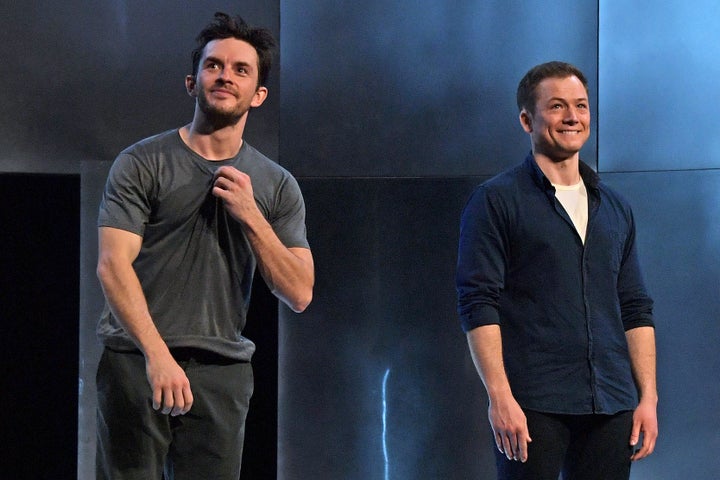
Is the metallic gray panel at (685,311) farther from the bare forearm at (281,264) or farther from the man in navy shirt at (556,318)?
the bare forearm at (281,264)

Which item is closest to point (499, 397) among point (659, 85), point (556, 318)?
point (556, 318)

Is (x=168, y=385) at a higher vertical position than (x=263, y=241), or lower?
lower

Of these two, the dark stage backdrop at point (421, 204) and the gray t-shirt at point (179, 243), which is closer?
the gray t-shirt at point (179, 243)

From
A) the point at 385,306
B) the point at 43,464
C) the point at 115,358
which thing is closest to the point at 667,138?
the point at 385,306

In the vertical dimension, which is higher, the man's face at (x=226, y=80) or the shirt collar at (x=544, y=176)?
the man's face at (x=226, y=80)

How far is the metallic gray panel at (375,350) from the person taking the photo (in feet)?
9.16

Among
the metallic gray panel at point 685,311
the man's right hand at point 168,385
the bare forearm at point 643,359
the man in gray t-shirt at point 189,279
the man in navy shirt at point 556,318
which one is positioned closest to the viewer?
the man's right hand at point 168,385

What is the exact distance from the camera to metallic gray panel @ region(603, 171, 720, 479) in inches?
109

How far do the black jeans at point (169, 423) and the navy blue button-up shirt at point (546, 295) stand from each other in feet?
1.86

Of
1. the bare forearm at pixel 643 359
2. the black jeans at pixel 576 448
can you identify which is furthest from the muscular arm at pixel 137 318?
A: the bare forearm at pixel 643 359

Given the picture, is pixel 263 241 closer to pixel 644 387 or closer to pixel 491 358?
pixel 491 358

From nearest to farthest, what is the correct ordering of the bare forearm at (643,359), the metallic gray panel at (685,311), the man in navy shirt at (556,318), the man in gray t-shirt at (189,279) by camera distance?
the man in gray t-shirt at (189,279), the man in navy shirt at (556,318), the bare forearm at (643,359), the metallic gray panel at (685,311)

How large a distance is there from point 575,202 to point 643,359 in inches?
15.9

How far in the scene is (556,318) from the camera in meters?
1.85
